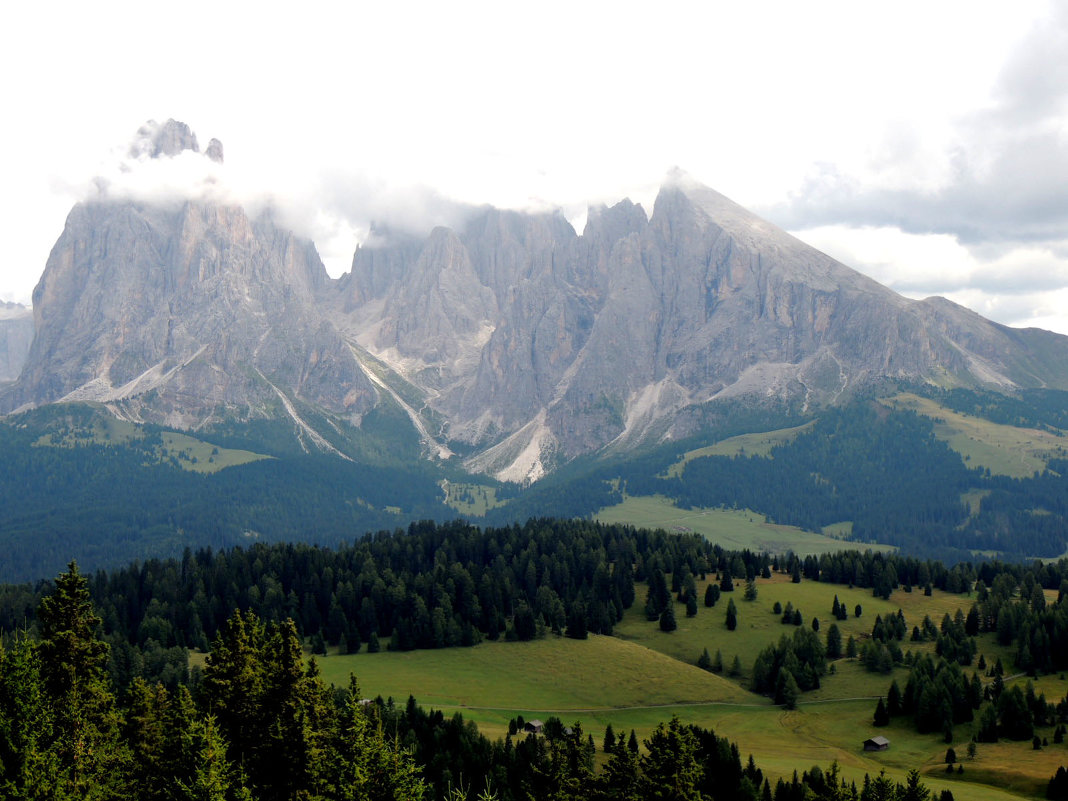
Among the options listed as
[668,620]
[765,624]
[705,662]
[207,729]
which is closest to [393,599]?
[668,620]

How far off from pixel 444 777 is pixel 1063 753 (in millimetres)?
78687

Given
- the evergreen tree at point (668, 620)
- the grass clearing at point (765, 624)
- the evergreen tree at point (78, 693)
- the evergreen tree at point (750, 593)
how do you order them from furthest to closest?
the evergreen tree at point (750, 593) → the evergreen tree at point (668, 620) → the grass clearing at point (765, 624) → the evergreen tree at point (78, 693)

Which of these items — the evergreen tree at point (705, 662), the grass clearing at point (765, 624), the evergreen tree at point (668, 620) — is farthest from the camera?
the evergreen tree at point (668, 620)

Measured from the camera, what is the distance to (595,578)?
19162 centimetres

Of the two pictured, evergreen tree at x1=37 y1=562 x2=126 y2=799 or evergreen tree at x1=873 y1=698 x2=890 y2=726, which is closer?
evergreen tree at x1=37 y1=562 x2=126 y2=799

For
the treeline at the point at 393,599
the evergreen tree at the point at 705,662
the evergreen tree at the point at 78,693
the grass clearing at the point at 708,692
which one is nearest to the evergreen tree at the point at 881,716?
the grass clearing at the point at 708,692

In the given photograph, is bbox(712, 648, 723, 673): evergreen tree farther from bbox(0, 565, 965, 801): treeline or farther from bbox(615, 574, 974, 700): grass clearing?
bbox(0, 565, 965, 801): treeline

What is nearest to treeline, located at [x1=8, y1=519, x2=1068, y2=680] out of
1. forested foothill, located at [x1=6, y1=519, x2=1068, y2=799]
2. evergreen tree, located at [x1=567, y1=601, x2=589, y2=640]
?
evergreen tree, located at [x1=567, y1=601, x2=589, y2=640]

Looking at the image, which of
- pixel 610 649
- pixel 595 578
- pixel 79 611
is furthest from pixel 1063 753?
pixel 79 611

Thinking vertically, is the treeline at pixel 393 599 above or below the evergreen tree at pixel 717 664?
above

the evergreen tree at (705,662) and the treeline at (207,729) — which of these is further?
the evergreen tree at (705,662)

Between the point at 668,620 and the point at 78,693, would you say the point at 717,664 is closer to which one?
the point at 668,620

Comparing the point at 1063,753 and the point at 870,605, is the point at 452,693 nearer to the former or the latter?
the point at 1063,753

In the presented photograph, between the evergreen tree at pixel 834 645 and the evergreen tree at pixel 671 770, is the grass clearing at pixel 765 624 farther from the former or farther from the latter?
the evergreen tree at pixel 671 770
